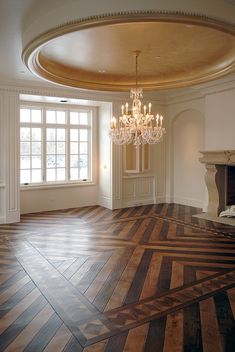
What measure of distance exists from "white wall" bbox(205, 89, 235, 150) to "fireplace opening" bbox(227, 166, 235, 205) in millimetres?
601

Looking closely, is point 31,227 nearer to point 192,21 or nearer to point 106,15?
point 106,15

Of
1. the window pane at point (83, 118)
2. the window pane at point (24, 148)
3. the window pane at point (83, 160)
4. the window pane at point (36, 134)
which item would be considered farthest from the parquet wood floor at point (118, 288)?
the window pane at point (83, 118)

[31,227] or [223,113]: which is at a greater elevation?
[223,113]

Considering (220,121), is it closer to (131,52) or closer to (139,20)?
(131,52)

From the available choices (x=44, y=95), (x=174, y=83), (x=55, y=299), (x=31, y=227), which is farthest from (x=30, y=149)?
(x=55, y=299)

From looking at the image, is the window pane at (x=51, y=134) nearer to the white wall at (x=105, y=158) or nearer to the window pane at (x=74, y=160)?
the window pane at (x=74, y=160)

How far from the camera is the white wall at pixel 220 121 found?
6.44 metres

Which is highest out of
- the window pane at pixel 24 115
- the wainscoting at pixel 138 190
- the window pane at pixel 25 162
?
the window pane at pixel 24 115

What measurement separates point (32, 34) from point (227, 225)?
4780mm

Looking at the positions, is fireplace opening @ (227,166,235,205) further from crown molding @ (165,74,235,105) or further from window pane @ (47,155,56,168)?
window pane @ (47,155,56,168)

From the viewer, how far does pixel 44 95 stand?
6.75 metres

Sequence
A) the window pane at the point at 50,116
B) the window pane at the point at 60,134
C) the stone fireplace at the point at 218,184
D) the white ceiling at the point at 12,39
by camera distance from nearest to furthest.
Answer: the white ceiling at the point at 12,39 < the stone fireplace at the point at 218,184 < the window pane at the point at 50,116 < the window pane at the point at 60,134

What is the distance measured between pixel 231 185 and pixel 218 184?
0.38 metres

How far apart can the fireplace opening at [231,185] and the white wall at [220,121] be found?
0.60 meters
